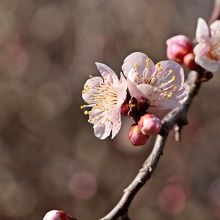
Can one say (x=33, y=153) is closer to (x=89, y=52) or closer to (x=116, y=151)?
(x=116, y=151)

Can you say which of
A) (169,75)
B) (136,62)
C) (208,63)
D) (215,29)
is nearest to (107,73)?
(136,62)

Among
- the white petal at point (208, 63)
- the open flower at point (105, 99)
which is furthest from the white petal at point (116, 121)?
the white petal at point (208, 63)

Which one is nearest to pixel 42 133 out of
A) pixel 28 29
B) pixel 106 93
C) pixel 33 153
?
pixel 33 153

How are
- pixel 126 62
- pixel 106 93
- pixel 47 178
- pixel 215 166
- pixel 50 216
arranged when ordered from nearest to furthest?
pixel 50 216 → pixel 126 62 → pixel 106 93 → pixel 47 178 → pixel 215 166

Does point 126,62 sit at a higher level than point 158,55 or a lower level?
higher

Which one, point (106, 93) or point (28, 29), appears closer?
point (106, 93)

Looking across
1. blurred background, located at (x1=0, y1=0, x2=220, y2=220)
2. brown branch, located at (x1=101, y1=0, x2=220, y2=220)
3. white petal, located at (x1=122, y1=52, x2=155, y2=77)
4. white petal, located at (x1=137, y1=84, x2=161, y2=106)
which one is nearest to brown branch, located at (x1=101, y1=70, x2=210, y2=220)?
brown branch, located at (x1=101, y1=0, x2=220, y2=220)

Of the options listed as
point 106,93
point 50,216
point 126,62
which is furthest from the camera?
point 106,93

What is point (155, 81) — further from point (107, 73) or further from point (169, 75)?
point (107, 73)
